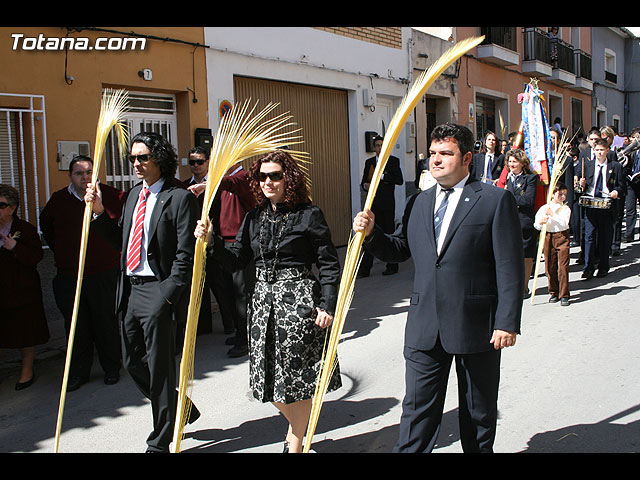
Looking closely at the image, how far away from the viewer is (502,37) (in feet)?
62.2

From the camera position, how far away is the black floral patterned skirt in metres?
3.67

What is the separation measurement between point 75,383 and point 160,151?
2.52 m

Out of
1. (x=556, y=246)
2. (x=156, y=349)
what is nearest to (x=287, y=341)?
(x=156, y=349)

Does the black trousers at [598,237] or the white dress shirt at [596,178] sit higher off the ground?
the white dress shirt at [596,178]

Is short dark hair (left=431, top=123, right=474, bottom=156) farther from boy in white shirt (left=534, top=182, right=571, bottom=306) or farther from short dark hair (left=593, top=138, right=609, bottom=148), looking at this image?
short dark hair (left=593, top=138, right=609, bottom=148)

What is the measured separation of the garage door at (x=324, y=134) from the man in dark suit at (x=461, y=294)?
25.3 ft

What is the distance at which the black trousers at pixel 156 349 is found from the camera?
3.84 m

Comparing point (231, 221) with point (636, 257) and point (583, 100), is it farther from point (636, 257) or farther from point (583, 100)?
point (583, 100)

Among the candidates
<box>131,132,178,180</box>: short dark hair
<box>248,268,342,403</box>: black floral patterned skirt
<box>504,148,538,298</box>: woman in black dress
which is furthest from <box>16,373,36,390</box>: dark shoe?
<box>504,148,538,298</box>: woman in black dress

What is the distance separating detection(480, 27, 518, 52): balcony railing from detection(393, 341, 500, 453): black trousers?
51.8ft

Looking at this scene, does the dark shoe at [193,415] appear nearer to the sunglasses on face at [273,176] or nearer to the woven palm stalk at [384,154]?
the woven palm stalk at [384,154]

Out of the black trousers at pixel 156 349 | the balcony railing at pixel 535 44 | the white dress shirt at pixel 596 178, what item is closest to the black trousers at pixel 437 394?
the black trousers at pixel 156 349
